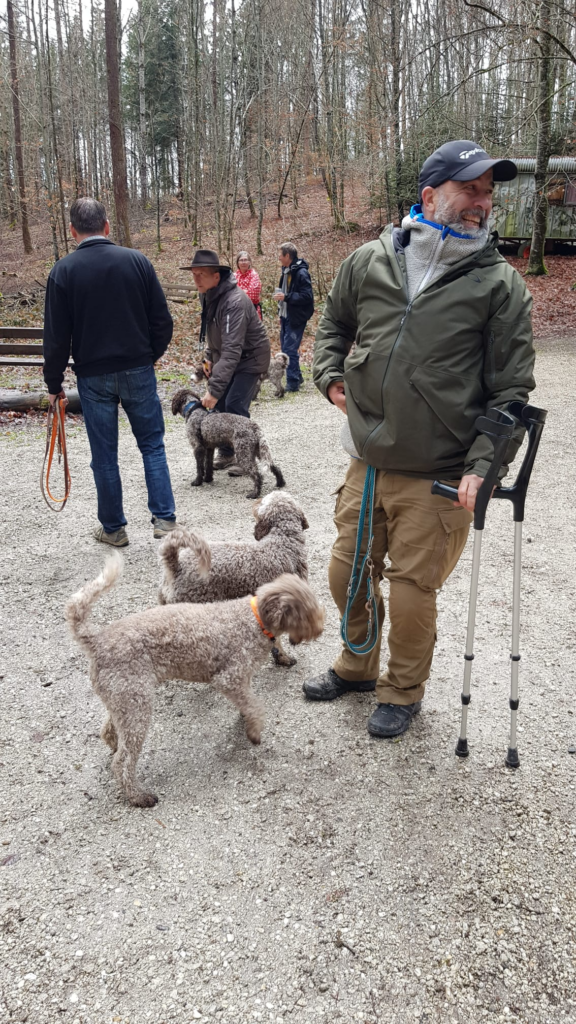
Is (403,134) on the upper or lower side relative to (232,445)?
upper

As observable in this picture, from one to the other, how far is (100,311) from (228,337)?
1972 millimetres

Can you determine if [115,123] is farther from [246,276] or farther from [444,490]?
[444,490]

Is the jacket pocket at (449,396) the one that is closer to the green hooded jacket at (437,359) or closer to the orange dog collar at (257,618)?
the green hooded jacket at (437,359)

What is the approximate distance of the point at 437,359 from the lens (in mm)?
2750

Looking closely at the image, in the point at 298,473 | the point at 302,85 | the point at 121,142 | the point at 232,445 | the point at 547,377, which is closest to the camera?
the point at 232,445

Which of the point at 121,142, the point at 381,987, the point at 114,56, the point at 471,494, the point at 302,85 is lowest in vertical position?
the point at 381,987

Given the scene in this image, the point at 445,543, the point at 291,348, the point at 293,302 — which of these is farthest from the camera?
the point at 291,348

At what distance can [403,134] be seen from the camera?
24.3 m

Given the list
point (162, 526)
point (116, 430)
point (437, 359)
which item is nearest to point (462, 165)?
point (437, 359)

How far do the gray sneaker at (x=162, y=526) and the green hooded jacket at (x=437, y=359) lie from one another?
3.06m

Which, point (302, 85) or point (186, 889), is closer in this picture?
point (186, 889)

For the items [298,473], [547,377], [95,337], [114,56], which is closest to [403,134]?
[114,56]

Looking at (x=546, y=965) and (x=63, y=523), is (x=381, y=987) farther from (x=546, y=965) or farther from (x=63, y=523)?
(x=63, y=523)

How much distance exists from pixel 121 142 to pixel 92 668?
602 inches
